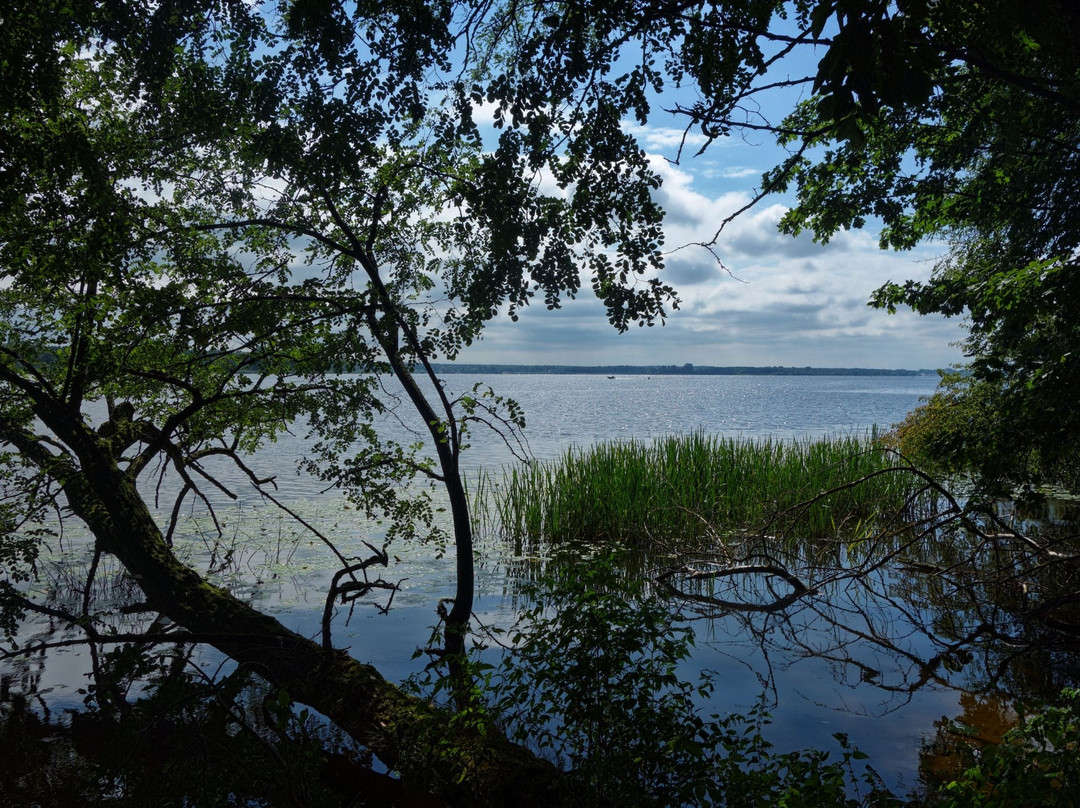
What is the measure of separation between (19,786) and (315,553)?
6.38 meters

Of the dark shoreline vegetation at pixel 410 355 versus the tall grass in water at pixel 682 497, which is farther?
the tall grass in water at pixel 682 497

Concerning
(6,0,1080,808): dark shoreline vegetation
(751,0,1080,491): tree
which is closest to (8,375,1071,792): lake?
(6,0,1080,808): dark shoreline vegetation

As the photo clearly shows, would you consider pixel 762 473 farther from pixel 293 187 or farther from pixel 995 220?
pixel 293 187

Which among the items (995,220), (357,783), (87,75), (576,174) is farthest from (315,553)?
(995,220)

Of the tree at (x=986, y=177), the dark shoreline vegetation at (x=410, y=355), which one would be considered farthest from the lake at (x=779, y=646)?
the tree at (x=986, y=177)

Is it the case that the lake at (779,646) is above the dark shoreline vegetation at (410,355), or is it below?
below

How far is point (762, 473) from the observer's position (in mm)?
12508

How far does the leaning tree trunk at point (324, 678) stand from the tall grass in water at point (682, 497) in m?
6.21

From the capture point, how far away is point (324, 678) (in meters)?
5.31

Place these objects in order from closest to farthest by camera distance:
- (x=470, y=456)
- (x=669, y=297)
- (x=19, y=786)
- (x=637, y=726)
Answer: (x=637, y=726)
(x=669, y=297)
(x=19, y=786)
(x=470, y=456)

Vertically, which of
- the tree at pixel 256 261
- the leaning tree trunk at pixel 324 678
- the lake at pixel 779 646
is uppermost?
the tree at pixel 256 261

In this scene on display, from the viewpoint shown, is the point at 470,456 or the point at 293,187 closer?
the point at 293,187

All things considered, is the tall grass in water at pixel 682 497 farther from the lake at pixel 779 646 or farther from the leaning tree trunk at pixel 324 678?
the leaning tree trunk at pixel 324 678

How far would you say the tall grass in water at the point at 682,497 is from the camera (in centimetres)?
1132
